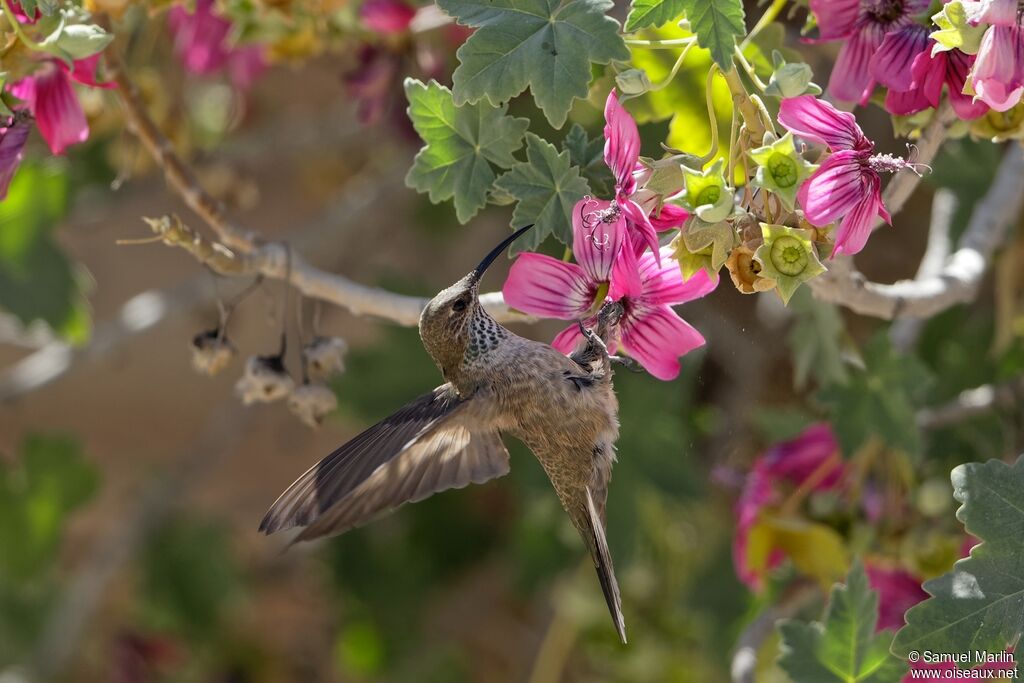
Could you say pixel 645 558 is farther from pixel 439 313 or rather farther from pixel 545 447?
pixel 439 313

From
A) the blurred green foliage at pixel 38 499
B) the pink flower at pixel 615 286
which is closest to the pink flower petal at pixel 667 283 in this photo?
the pink flower at pixel 615 286

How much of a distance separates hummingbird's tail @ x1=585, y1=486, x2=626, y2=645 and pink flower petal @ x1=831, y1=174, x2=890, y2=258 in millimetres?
412

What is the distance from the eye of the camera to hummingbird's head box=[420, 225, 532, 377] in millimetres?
1093

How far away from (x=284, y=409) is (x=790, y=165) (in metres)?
2.08

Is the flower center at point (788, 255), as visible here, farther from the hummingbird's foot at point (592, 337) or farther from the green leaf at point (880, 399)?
the green leaf at point (880, 399)

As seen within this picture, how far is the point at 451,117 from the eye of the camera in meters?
1.00

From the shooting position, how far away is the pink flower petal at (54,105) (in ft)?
3.52

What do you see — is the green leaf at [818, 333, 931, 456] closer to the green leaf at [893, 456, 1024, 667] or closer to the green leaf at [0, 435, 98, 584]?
the green leaf at [893, 456, 1024, 667]

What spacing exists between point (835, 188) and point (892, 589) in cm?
69

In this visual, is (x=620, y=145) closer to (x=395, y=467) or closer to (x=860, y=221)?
(x=860, y=221)

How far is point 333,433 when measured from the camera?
9.00ft

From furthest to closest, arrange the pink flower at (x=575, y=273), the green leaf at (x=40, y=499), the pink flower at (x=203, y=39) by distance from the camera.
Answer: the green leaf at (x=40, y=499)
the pink flower at (x=203, y=39)
the pink flower at (x=575, y=273)

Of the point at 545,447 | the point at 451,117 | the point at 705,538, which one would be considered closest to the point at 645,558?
the point at 705,538

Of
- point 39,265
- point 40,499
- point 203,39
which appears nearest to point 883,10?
point 203,39
